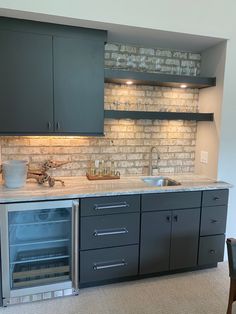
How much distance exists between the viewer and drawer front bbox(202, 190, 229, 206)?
8.63 feet

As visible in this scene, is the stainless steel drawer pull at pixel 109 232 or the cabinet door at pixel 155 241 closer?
the stainless steel drawer pull at pixel 109 232

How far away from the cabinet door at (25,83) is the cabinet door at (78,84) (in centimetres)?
8

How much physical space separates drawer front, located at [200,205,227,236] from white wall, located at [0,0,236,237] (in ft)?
1.07

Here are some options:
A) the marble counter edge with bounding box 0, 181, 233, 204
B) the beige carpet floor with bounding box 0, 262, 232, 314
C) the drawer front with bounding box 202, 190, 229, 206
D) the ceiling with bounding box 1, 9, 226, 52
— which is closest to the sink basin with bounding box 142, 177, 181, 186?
the marble counter edge with bounding box 0, 181, 233, 204

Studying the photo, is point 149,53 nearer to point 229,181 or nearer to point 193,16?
point 193,16

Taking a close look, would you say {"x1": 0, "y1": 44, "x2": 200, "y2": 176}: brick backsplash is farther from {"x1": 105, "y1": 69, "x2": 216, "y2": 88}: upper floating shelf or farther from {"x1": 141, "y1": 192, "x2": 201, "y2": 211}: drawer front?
{"x1": 141, "y1": 192, "x2": 201, "y2": 211}: drawer front

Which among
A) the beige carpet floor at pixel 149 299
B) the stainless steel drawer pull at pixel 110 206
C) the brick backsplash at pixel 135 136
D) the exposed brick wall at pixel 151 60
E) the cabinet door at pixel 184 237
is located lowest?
the beige carpet floor at pixel 149 299

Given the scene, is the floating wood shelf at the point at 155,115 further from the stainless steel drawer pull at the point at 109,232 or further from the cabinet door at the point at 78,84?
the stainless steel drawer pull at the point at 109,232

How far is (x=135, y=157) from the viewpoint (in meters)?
3.07

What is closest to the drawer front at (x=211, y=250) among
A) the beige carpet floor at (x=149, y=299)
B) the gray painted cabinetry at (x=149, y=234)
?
the gray painted cabinetry at (x=149, y=234)

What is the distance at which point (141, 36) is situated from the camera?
263cm

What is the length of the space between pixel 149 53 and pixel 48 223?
217 centimetres

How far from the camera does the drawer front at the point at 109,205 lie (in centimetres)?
227

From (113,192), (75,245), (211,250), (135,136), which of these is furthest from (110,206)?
(211,250)
